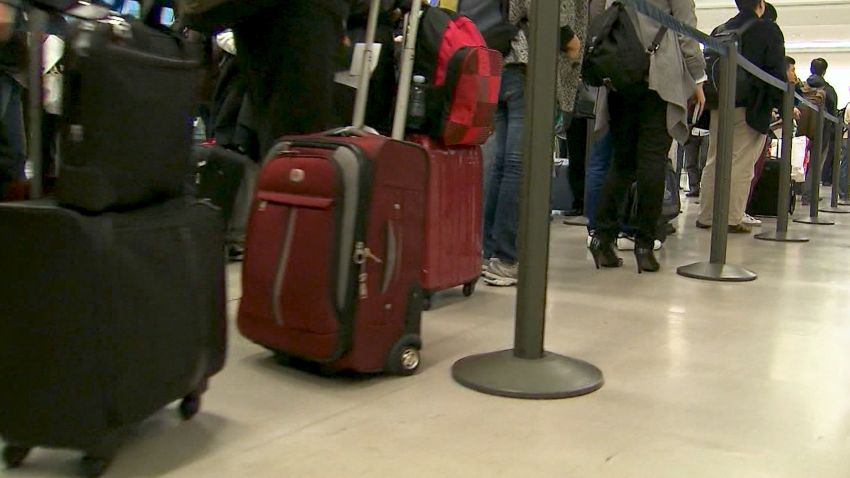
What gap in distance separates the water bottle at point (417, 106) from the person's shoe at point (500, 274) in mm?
639

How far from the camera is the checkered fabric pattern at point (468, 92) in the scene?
2061 mm

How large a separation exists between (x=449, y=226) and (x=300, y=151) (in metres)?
0.74

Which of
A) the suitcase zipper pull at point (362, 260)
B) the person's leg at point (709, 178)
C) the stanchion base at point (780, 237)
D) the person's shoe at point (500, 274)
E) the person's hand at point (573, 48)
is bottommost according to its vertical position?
the person's shoe at point (500, 274)

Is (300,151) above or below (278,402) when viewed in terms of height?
above

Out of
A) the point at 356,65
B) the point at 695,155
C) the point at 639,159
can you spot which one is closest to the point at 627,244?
the point at 639,159

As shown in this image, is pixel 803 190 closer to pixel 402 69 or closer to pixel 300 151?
pixel 402 69

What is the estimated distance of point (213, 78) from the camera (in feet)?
9.39

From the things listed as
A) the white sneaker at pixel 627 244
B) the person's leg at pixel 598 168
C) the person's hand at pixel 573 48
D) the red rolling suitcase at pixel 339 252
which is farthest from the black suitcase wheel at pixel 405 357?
the white sneaker at pixel 627 244

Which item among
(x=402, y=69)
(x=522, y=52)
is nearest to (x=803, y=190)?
(x=522, y=52)

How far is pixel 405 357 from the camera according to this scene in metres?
1.53

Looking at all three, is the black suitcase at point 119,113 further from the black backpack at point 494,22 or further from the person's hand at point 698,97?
the person's hand at point 698,97

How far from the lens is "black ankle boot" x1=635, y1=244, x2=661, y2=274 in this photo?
290 cm

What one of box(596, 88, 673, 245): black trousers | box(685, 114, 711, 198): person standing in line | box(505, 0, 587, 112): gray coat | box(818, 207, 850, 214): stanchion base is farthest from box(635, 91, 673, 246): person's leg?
box(818, 207, 850, 214): stanchion base

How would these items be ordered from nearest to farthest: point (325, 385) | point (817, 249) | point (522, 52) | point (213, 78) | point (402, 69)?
1. point (325, 385)
2. point (402, 69)
3. point (522, 52)
4. point (213, 78)
5. point (817, 249)
